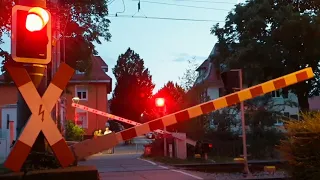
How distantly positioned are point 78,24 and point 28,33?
15096mm

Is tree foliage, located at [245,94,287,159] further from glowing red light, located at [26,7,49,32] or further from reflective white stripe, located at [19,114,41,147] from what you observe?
glowing red light, located at [26,7,49,32]

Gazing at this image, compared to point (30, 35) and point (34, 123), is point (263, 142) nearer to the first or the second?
point (34, 123)

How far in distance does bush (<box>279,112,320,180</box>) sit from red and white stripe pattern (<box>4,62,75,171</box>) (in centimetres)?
445

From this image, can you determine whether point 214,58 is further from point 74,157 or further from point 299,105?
point 74,157

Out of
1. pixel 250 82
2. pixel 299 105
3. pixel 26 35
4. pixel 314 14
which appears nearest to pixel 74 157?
pixel 26 35

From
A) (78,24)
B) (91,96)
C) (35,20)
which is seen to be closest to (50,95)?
(35,20)

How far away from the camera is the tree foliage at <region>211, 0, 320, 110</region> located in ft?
110

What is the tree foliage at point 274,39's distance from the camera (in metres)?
33.6

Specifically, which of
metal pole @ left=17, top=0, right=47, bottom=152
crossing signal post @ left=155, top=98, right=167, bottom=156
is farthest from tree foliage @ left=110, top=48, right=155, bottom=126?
metal pole @ left=17, top=0, right=47, bottom=152

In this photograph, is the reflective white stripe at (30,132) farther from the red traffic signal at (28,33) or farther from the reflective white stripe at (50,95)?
the red traffic signal at (28,33)

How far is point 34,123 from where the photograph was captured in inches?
187

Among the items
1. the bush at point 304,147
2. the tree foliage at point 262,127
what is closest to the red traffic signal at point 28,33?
the bush at point 304,147

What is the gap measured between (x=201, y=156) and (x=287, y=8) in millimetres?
17289

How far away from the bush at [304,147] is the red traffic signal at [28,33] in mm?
4946
